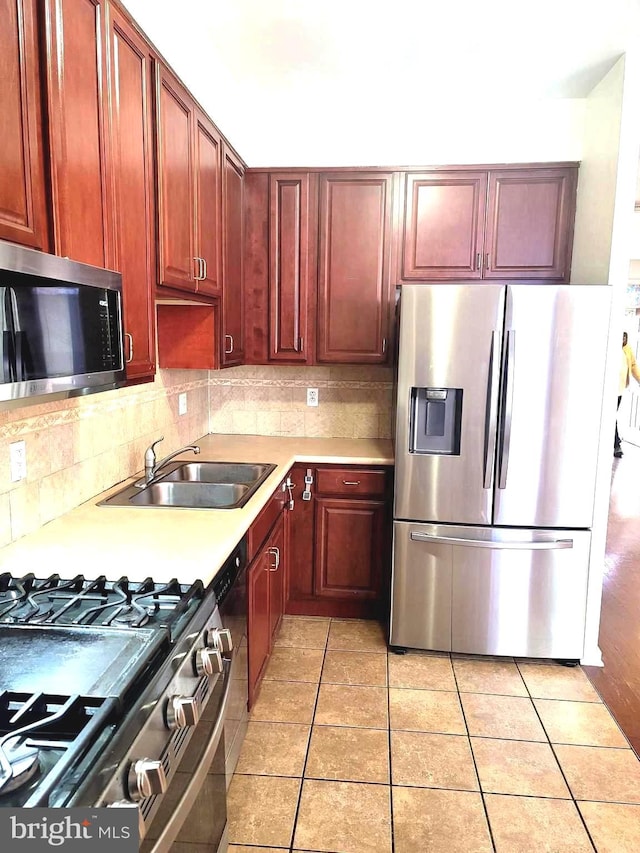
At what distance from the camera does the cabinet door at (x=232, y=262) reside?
2.81 m

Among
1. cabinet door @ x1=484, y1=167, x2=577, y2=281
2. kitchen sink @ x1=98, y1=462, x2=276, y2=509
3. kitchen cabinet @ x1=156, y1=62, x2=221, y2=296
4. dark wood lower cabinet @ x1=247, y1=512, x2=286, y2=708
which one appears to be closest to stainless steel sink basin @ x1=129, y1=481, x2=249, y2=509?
kitchen sink @ x1=98, y1=462, x2=276, y2=509

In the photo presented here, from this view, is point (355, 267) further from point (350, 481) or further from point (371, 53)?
point (350, 481)

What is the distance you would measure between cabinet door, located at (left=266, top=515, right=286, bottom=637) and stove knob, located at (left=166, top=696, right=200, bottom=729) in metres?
1.24

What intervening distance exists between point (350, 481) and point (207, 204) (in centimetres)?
147

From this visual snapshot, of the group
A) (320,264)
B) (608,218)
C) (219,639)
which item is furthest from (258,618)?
(608,218)

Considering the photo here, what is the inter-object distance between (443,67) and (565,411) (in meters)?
1.73

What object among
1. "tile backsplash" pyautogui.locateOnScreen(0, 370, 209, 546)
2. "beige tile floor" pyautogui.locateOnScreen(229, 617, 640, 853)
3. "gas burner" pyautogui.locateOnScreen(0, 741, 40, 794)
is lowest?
"beige tile floor" pyautogui.locateOnScreen(229, 617, 640, 853)

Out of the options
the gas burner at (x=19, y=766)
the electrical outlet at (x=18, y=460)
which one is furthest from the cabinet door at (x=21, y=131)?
the gas burner at (x=19, y=766)

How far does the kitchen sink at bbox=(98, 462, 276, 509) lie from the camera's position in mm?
2238

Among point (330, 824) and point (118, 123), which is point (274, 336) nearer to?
point (118, 123)

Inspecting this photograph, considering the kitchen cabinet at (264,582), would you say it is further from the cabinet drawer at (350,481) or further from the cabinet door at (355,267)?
the cabinet door at (355,267)

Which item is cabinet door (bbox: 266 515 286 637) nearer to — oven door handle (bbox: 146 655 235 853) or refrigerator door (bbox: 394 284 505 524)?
refrigerator door (bbox: 394 284 505 524)

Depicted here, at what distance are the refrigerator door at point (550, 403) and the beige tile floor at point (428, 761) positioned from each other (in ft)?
2.50

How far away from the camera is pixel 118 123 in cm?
169
